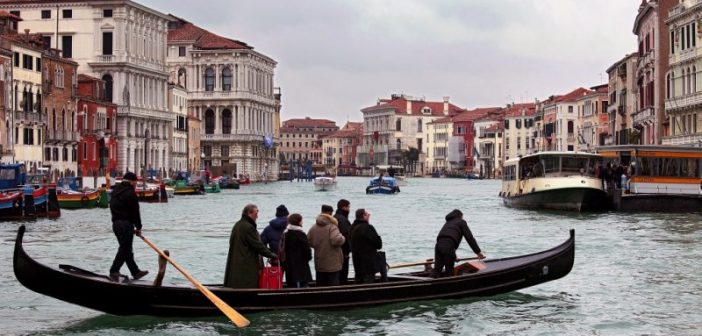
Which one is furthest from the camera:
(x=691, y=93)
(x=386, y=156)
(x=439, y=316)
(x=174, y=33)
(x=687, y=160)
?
(x=386, y=156)

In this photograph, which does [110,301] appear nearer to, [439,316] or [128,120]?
[439,316]

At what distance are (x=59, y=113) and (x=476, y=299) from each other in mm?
47403

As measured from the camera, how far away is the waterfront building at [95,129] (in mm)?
65375

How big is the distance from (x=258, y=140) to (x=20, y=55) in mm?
56632

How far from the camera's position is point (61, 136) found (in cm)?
5997

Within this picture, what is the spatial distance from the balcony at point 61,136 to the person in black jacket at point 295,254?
45.7m

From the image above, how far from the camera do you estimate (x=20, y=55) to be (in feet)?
177

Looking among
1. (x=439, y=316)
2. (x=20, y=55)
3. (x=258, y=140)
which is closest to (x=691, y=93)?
(x=20, y=55)

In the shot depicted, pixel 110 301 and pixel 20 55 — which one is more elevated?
pixel 20 55

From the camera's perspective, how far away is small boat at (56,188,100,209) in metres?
42.8

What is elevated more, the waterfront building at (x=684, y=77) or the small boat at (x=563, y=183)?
the waterfront building at (x=684, y=77)

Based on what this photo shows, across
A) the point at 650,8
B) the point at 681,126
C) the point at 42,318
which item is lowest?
the point at 42,318

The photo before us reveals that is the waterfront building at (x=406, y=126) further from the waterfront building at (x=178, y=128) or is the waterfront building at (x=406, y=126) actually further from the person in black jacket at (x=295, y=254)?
the person in black jacket at (x=295, y=254)

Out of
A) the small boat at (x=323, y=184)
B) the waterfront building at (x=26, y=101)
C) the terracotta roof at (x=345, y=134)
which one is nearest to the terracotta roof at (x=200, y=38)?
the small boat at (x=323, y=184)
